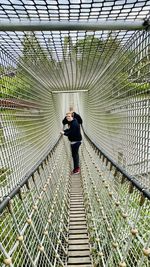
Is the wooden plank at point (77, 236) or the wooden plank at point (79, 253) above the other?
the wooden plank at point (79, 253)

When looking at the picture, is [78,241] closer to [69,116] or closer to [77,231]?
[77,231]

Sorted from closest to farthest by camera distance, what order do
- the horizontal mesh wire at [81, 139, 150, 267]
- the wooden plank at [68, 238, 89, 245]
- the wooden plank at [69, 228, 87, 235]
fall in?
the horizontal mesh wire at [81, 139, 150, 267] → the wooden plank at [68, 238, 89, 245] → the wooden plank at [69, 228, 87, 235]

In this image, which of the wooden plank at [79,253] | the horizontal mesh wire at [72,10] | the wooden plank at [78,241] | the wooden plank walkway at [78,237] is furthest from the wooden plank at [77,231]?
the horizontal mesh wire at [72,10]

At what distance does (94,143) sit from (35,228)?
3.24 ft

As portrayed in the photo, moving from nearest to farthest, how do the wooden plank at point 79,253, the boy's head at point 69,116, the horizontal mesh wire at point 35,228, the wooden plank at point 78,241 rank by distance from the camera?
the horizontal mesh wire at point 35,228
the wooden plank at point 79,253
the wooden plank at point 78,241
the boy's head at point 69,116

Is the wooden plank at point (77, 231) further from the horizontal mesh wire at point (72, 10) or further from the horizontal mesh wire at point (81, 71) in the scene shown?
the horizontal mesh wire at point (72, 10)

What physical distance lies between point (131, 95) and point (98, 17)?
2.95 feet

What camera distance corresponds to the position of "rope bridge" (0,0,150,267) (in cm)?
126

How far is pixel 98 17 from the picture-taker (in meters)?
1.38

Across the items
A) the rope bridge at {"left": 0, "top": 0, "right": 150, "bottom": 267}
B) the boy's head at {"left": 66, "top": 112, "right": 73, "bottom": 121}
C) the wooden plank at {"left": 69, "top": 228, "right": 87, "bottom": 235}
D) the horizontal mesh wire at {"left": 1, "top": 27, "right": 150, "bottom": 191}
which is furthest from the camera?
the boy's head at {"left": 66, "top": 112, "right": 73, "bottom": 121}

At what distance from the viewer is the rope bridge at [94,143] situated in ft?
4.15

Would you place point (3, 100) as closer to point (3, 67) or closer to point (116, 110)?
point (3, 67)

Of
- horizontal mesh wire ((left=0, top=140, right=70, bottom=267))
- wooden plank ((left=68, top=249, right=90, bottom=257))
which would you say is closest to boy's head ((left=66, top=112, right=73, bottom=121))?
horizontal mesh wire ((left=0, top=140, right=70, bottom=267))

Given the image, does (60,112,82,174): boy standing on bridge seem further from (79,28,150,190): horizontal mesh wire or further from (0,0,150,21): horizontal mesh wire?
(0,0,150,21): horizontal mesh wire
